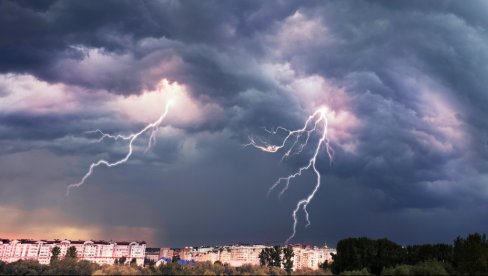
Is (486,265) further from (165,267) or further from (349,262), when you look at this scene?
(165,267)

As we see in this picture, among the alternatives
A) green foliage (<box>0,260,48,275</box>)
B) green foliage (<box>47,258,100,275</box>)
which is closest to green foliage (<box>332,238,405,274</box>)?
green foliage (<box>47,258,100,275</box>)

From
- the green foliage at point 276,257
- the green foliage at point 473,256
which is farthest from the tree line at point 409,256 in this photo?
the green foliage at point 276,257

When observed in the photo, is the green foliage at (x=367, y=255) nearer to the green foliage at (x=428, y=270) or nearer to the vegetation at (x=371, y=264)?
the vegetation at (x=371, y=264)

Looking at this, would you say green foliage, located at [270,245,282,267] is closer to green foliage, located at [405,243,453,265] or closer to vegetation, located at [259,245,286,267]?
vegetation, located at [259,245,286,267]

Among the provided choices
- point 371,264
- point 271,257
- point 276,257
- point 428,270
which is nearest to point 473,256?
point 428,270

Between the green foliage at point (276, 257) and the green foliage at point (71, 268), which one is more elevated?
the green foliage at point (276, 257)

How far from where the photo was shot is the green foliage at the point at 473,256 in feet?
230

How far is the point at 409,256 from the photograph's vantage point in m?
88.8

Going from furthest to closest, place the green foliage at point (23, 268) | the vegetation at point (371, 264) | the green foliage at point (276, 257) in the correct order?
1. the green foliage at point (276, 257)
2. the green foliage at point (23, 268)
3. the vegetation at point (371, 264)

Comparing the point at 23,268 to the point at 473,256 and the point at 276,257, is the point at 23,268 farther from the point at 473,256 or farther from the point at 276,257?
the point at 473,256

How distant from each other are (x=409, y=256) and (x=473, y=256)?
18205 millimetres

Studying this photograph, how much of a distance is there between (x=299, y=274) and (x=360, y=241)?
2172 centimetres

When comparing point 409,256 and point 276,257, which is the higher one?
point 276,257

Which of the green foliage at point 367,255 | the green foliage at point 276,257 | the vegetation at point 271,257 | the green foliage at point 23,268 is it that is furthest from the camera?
the vegetation at point 271,257
